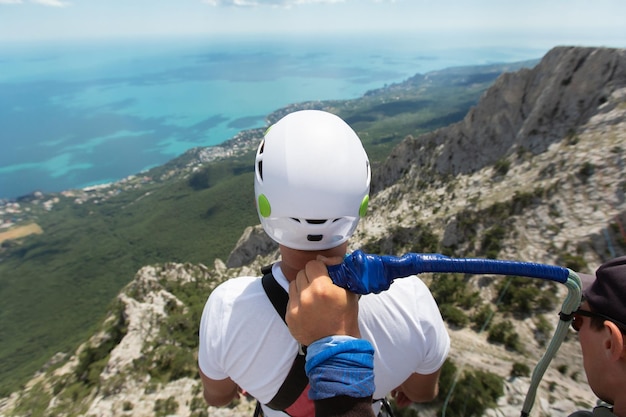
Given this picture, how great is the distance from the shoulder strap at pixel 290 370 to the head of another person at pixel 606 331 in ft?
7.24

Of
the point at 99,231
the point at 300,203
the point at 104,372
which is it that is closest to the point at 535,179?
the point at 300,203

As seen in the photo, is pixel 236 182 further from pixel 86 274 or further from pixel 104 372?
pixel 104 372

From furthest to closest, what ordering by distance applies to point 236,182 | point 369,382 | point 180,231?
point 236,182, point 180,231, point 369,382

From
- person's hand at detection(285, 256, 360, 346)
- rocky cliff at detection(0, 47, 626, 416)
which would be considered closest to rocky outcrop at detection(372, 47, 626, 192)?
rocky cliff at detection(0, 47, 626, 416)

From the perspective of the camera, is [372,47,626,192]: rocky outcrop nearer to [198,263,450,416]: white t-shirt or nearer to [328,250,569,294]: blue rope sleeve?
[328,250,569,294]: blue rope sleeve

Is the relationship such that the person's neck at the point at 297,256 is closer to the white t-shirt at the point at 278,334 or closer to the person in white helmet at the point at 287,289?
the person in white helmet at the point at 287,289

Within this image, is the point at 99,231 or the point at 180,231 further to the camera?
the point at 99,231

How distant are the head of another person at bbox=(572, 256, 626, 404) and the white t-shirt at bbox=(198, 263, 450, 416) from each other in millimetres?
1152

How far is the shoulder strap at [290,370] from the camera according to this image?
263 cm

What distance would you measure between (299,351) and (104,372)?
22203mm

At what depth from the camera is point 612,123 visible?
61.9 ft

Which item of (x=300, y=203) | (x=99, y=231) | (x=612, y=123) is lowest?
(x=99, y=231)

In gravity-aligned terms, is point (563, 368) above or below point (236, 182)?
above

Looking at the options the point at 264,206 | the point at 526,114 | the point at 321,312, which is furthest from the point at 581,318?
the point at 526,114
